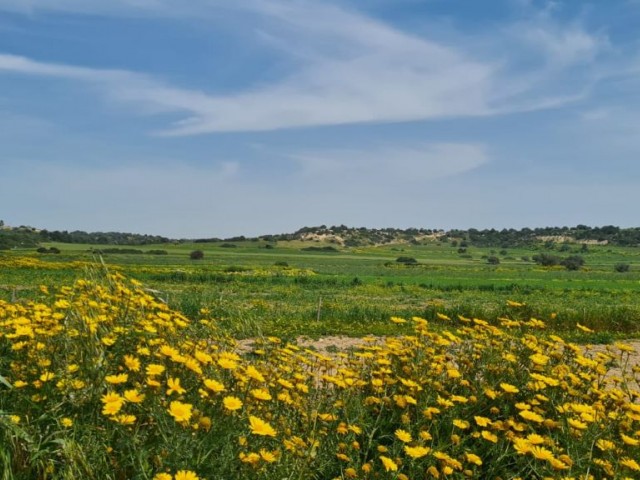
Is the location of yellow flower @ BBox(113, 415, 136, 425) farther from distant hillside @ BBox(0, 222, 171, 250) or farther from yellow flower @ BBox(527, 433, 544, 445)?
distant hillside @ BBox(0, 222, 171, 250)

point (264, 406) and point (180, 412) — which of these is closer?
point (180, 412)

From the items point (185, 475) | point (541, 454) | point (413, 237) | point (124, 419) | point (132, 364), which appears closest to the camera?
point (185, 475)

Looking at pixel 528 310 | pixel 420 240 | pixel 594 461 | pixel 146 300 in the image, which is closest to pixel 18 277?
pixel 528 310

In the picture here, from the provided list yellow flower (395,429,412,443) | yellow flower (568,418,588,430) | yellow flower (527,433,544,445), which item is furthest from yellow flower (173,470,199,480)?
yellow flower (568,418,588,430)

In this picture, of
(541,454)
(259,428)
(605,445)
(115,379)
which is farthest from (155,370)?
(605,445)

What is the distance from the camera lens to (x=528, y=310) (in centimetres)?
2159

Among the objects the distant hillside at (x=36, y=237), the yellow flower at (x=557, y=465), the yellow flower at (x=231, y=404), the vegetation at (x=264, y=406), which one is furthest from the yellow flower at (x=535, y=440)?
the distant hillside at (x=36, y=237)

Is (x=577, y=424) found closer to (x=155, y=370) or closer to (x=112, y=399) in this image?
(x=155, y=370)

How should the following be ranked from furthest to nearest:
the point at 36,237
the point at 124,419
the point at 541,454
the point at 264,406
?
the point at 36,237 → the point at 264,406 → the point at 541,454 → the point at 124,419

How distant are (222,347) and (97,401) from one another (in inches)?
52.5

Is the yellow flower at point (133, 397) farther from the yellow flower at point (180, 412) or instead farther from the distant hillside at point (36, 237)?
the distant hillside at point (36, 237)

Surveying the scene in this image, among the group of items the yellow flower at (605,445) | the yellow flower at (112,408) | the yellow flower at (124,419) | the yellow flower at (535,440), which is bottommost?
the yellow flower at (605,445)

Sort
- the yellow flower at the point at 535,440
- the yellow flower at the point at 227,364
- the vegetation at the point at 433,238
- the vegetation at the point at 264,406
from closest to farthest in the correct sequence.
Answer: the vegetation at the point at 264,406, the yellow flower at the point at 227,364, the yellow flower at the point at 535,440, the vegetation at the point at 433,238

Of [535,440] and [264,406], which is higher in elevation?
[264,406]
